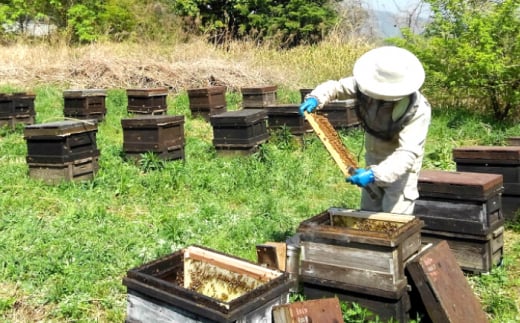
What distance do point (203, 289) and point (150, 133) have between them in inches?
157

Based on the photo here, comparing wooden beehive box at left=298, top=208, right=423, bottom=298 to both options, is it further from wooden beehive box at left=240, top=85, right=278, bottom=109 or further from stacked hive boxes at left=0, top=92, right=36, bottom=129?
wooden beehive box at left=240, top=85, right=278, bottom=109

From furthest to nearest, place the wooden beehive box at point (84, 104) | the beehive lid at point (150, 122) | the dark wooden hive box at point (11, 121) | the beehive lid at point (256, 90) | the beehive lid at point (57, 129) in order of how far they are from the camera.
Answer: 1. the beehive lid at point (256, 90)
2. the wooden beehive box at point (84, 104)
3. the dark wooden hive box at point (11, 121)
4. the beehive lid at point (150, 122)
5. the beehive lid at point (57, 129)

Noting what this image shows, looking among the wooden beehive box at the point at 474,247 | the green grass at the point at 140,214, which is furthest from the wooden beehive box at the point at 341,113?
the wooden beehive box at the point at 474,247

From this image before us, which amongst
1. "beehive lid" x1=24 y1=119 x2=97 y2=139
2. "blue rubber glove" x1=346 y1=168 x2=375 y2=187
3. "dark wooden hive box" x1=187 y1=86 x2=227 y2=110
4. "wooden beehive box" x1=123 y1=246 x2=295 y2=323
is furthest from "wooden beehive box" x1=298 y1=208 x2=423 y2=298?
"dark wooden hive box" x1=187 y1=86 x2=227 y2=110

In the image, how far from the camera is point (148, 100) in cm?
1007

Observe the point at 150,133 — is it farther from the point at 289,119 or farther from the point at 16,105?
the point at 16,105

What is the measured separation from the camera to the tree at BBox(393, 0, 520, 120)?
909cm

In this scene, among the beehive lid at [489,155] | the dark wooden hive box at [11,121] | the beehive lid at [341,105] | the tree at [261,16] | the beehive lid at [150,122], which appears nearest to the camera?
the beehive lid at [489,155]

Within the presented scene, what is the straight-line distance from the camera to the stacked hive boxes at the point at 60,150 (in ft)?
18.7

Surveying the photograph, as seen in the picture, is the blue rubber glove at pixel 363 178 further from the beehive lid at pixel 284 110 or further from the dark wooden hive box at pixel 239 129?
the beehive lid at pixel 284 110

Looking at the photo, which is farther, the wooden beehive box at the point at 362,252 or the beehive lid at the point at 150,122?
the beehive lid at the point at 150,122

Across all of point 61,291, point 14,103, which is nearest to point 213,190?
point 61,291

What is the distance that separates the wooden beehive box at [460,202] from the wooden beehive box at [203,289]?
1.80 m

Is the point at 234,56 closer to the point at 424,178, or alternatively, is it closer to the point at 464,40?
the point at 464,40
